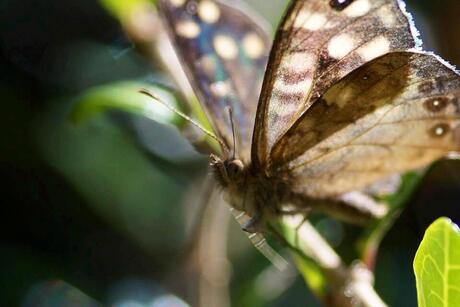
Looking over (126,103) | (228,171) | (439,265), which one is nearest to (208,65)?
(126,103)

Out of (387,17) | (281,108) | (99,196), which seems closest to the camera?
(387,17)

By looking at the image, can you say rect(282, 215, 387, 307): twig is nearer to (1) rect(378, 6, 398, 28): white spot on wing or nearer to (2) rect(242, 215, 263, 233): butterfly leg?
(2) rect(242, 215, 263, 233): butterfly leg

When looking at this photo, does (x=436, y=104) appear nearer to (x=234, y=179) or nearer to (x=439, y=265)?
(x=234, y=179)

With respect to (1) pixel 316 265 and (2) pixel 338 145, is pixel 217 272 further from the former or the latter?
(2) pixel 338 145

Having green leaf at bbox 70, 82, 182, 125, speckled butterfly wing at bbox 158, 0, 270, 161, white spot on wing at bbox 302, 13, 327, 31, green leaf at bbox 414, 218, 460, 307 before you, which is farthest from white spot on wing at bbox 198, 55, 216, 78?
green leaf at bbox 414, 218, 460, 307

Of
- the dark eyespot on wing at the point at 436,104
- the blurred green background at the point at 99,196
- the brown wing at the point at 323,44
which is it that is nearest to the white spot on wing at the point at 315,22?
the brown wing at the point at 323,44

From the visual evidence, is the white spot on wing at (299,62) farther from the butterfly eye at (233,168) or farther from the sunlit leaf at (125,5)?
the sunlit leaf at (125,5)

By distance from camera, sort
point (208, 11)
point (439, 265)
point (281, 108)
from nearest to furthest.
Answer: point (439, 265) < point (281, 108) < point (208, 11)
